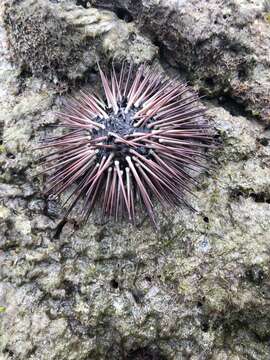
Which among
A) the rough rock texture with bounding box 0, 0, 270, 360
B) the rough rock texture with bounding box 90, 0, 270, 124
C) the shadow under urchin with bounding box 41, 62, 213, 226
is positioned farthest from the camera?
the rough rock texture with bounding box 90, 0, 270, 124

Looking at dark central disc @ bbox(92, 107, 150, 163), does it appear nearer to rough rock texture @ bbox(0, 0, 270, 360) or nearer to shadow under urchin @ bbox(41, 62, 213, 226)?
shadow under urchin @ bbox(41, 62, 213, 226)

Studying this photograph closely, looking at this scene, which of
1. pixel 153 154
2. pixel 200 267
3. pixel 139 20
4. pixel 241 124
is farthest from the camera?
pixel 139 20

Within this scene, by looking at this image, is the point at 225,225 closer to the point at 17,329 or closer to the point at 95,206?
the point at 95,206

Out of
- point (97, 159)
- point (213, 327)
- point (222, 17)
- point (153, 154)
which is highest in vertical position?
point (222, 17)

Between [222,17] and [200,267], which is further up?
[222,17]

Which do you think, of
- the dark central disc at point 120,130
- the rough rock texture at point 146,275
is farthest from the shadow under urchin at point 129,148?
the rough rock texture at point 146,275

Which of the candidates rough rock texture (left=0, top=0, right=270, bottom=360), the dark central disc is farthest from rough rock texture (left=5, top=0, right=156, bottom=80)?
rough rock texture (left=0, top=0, right=270, bottom=360)

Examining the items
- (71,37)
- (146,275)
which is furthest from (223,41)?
(146,275)

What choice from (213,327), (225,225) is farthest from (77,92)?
(213,327)
